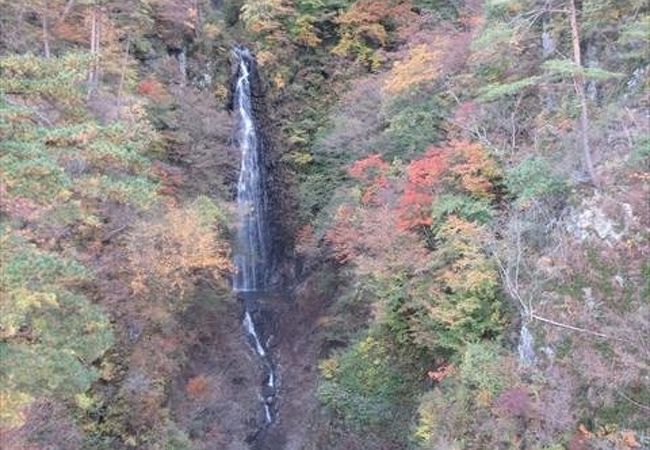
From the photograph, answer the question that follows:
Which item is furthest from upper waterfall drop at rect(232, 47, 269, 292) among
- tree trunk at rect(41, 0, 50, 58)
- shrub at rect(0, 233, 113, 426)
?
shrub at rect(0, 233, 113, 426)

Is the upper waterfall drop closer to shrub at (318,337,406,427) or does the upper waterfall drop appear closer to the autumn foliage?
the autumn foliage

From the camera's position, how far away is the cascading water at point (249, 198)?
2470 centimetres

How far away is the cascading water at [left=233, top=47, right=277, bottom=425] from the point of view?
24703 mm

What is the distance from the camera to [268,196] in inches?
1009

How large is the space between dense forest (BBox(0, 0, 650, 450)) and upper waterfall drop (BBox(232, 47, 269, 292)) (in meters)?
1.15

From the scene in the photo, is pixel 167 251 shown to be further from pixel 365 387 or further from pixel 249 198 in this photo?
pixel 249 198

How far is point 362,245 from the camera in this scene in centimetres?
1614

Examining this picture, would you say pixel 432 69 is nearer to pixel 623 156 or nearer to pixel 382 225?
pixel 382 225

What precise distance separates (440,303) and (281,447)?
825 centimetres

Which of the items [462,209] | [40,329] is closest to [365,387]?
[462,209]

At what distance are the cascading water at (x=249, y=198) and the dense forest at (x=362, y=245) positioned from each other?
1.03 meters

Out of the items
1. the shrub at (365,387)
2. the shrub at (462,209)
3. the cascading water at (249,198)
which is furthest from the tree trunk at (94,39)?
the shrub at (365,387)

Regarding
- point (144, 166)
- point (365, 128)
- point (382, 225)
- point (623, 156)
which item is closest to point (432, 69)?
point (365, 128)

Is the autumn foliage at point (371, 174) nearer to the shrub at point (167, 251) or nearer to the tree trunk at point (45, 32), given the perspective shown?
the shrub at point (167, 251)
